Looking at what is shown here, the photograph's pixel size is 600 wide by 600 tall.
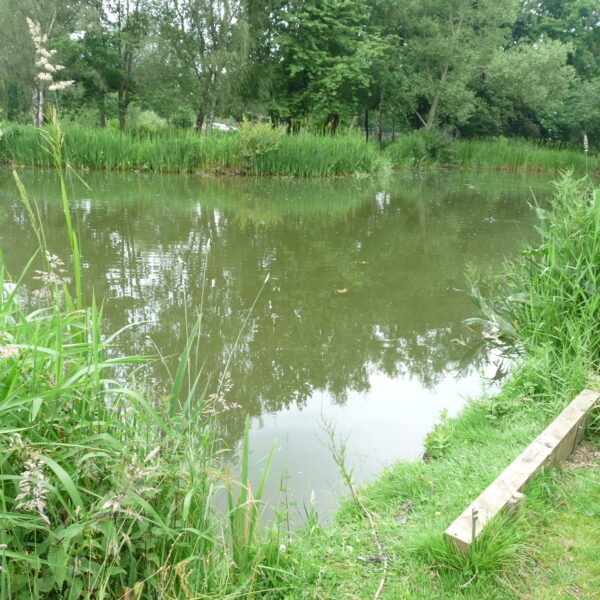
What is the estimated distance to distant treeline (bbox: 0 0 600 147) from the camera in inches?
789

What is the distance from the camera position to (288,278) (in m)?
5.63

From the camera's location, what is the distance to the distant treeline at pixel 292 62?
20.0m

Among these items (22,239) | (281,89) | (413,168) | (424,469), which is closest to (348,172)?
(413,168)

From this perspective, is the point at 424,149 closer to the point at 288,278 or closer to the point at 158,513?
the point at 288,278

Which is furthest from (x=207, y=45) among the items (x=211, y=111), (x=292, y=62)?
(x=292, y=62)

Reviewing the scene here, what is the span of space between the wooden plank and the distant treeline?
19.0 m

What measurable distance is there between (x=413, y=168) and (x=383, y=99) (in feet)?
18.1

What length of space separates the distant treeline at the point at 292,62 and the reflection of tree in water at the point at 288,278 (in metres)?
11.3

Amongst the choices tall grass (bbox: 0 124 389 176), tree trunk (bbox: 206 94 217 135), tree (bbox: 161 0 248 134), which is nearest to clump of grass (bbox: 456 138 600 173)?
tall grass (bbox: 0 124 389 176)

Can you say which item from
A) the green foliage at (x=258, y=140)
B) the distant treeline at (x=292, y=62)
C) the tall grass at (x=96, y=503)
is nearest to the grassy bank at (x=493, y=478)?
the tall grass at (x=96, y=503)

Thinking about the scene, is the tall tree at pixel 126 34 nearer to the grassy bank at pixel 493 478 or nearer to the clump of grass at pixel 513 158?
the clump of grass at pixel 513 158

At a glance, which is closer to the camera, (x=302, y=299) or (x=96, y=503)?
(x=96, y=503)

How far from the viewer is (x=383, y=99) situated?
24.5 metres

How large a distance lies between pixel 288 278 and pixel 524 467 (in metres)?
3.74
